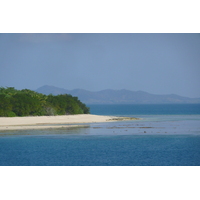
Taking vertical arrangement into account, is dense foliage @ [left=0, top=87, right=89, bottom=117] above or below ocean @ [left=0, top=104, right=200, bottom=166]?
above

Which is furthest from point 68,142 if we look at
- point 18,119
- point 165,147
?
point 18,119

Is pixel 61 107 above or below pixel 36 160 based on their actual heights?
above

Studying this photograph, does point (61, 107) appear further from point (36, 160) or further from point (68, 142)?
point (36, 160)

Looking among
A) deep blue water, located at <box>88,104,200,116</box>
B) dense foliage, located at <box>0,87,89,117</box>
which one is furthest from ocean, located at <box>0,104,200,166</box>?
deep blue water, located at <box>88,104,200,116</box>

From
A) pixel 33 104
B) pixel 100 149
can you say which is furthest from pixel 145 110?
pixel 100 149

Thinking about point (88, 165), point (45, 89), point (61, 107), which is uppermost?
point (45, 89)

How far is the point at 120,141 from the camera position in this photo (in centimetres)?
2377

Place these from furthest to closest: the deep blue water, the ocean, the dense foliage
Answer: the deep blue water → the dense foliage → the ocean

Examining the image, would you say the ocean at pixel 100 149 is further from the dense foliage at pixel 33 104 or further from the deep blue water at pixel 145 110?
the deep blue water at pixel 145 110

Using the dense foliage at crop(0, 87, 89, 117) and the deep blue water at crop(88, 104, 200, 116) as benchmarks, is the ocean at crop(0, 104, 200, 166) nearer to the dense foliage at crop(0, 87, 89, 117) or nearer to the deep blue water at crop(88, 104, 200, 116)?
the dense foliage at crop(0, 87, 89, 117)

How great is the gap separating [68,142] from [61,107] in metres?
24.4

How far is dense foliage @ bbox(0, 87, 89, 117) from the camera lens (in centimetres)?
3903

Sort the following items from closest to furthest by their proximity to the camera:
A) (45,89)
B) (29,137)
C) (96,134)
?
(29,137) < (96,134) < (45,89)

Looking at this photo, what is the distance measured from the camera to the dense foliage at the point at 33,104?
39.0 meters
